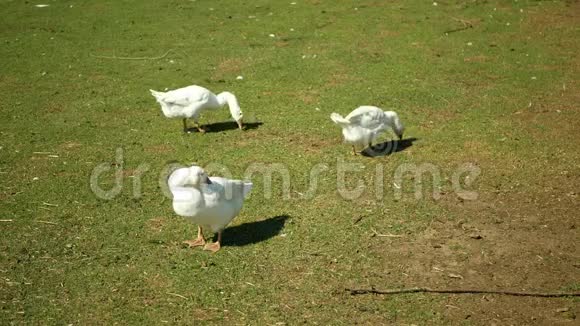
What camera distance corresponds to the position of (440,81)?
1082 cm

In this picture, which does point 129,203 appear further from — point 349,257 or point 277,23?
point 277,23

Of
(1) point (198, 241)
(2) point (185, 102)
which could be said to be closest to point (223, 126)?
(2) point (185, 102)

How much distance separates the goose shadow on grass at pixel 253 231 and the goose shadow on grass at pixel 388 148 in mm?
1986

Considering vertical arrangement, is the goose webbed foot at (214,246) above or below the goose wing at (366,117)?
below

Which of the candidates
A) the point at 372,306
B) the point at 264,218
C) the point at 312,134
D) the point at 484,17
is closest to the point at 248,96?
the point at 312,134

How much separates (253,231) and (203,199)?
855 mm

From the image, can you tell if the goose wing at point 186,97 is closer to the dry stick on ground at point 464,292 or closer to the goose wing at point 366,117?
the goose wing at point 366,117

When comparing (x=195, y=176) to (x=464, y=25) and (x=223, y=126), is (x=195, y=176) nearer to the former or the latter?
(x=223, y=126)

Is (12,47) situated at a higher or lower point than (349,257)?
lower

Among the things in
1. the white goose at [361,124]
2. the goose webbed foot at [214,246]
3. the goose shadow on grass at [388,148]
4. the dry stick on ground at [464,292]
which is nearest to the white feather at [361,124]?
the white goose at [361,124]

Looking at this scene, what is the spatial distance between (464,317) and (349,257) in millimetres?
1238

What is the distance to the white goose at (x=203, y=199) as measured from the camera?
18.9 ft

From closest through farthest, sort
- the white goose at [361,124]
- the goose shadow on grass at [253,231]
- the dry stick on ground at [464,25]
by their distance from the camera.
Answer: the goose shadow on grass at [253,231] → the white goose at [361,124] → the dry stick on ground at [464,25]

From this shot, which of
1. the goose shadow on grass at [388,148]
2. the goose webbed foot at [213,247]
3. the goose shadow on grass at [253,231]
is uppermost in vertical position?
the goose webbed foot at [213,247]
